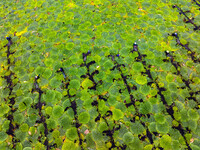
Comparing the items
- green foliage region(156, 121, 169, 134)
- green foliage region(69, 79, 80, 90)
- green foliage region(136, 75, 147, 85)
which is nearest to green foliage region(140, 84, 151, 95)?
green foliage region(136, 75, 147, 85)

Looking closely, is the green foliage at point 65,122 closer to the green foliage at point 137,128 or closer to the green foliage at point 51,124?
the green foliage at point 51,124

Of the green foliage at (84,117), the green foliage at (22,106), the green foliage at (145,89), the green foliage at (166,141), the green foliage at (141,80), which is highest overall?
the green foliage at (141,80)

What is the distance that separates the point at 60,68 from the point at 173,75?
3904mm

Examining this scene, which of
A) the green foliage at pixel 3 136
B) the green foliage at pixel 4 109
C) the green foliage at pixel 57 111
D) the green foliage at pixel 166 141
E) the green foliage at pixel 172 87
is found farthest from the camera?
the green foliage at pixel 172 87

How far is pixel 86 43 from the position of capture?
17.4 ft

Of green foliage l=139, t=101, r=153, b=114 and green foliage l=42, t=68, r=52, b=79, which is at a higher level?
green foliage l=42, t=68, r=52, b=79

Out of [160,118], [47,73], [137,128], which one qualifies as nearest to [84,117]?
[137,128]

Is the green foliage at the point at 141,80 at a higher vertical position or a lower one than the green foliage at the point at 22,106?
higher

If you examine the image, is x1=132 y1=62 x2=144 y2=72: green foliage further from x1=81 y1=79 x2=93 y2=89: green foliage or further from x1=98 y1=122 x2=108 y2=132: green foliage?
x1=98 y1=122 x2=108 y2=132: green foliage

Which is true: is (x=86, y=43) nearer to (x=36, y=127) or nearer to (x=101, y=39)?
(x=101, y=39)

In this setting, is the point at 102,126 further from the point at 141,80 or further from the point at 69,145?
the point at 141,80

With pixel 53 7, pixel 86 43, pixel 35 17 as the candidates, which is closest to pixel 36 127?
pixel 86 43

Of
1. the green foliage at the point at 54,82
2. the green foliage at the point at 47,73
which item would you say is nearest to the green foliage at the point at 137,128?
the green foliage at the point at 54,82

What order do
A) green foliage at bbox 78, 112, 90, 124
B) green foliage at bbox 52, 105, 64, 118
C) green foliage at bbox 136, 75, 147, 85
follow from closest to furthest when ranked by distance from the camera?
1. green foliage at bbox 78, 112, 90, 124
2. green foliage at bbox 52, 105, 64, 118
3. green foliage at bbox 136, 75, 147, 85
